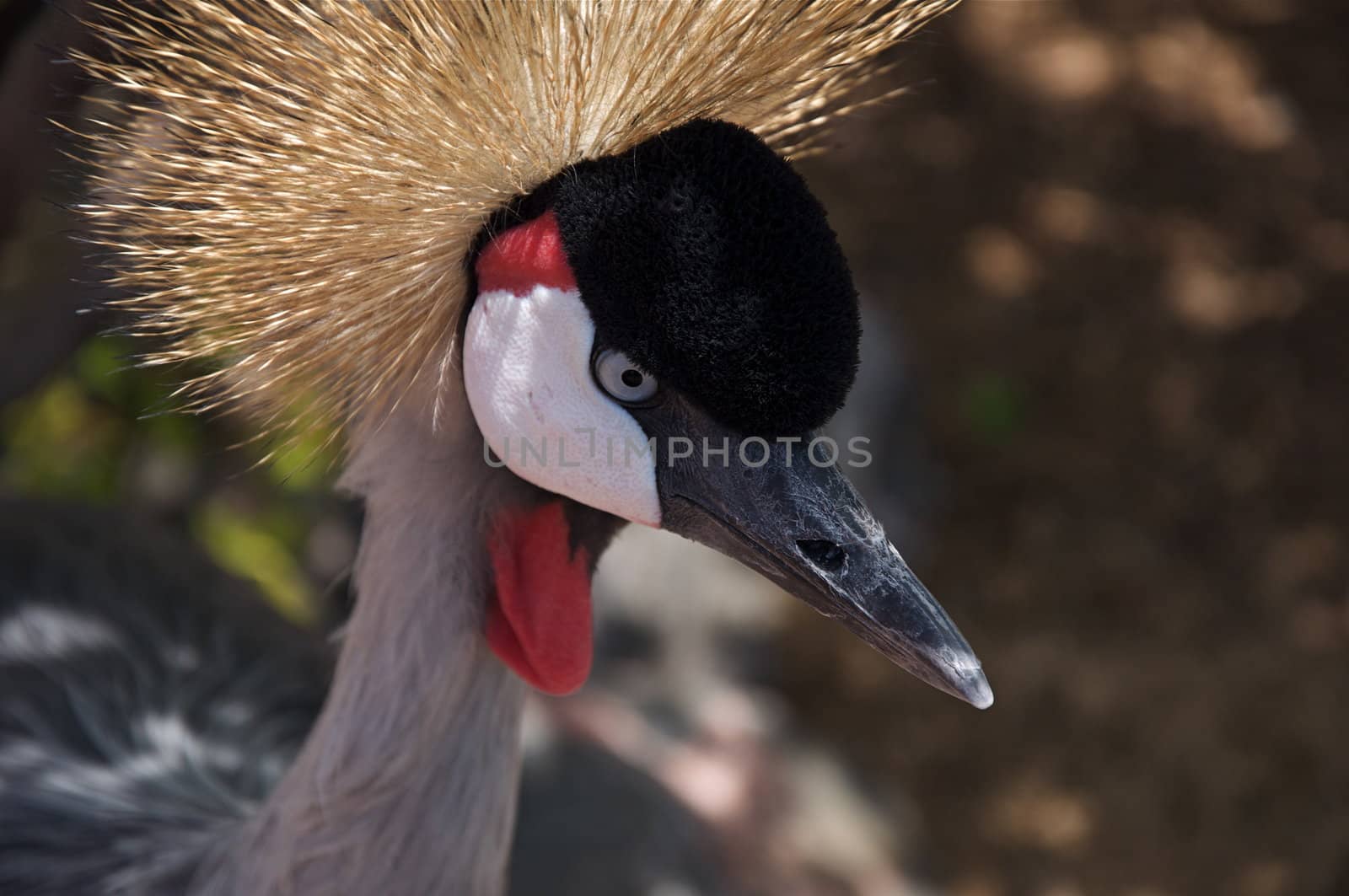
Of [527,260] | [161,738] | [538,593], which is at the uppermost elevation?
[527,260]

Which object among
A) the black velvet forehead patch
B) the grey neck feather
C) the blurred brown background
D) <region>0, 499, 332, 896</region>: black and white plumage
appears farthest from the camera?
the blurred brown background

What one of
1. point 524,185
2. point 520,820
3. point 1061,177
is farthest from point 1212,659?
point 524,185

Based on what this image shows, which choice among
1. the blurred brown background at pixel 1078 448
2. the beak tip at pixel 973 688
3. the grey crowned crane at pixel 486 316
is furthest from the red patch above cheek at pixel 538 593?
the blurred brown background at pixel 1078 448

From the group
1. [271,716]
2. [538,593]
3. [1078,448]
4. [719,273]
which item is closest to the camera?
[719,273]

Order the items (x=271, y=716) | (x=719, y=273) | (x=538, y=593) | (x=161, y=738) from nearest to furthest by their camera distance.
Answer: (x=719, y=273), (x=538, y=593), (x=161, y=738), (x=271, y=716)

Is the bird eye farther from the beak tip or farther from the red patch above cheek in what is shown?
the beak tip

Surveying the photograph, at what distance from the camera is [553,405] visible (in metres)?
0.82

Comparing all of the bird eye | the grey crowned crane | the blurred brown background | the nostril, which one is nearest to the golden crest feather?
the grey crowned crane

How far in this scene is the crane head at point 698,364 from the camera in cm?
75

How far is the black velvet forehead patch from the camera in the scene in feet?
2.43

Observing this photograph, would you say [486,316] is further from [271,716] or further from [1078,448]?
[1078,448]

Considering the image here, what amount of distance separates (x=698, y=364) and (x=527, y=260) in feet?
0.45

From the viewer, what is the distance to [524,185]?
2.72 feet

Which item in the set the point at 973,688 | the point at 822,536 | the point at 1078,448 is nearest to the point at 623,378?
the point at 822,536
